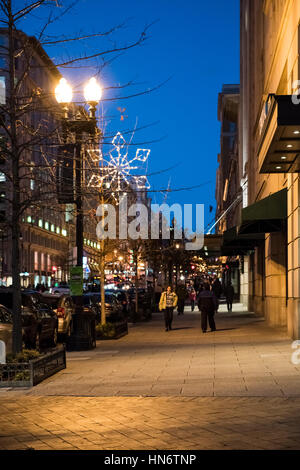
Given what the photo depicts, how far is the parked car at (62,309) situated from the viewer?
71.3 feet

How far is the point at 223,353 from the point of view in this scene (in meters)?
16.5

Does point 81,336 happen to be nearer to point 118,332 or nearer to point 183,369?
point 118,332

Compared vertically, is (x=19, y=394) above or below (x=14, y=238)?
below

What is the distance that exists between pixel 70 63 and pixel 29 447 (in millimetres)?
7712

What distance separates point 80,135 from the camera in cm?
1653

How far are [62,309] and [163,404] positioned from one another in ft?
40.7

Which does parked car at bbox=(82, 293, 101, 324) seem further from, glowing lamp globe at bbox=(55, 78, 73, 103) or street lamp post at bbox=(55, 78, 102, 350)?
glowing lamp globe at bbox=(55, 78, 73, 103)

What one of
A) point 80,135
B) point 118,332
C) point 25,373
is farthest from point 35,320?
point 25,373

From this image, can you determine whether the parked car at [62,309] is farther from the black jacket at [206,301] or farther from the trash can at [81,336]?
the black jacket at [206,301]

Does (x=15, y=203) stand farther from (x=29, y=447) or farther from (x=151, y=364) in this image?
(x=29, y=447)

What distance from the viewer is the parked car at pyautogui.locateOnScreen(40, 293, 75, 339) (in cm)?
2174

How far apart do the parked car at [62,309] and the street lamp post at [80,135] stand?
6.46 ft

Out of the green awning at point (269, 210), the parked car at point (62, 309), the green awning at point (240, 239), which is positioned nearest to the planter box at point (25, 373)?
the parked car at point (62, 309)
